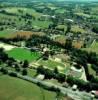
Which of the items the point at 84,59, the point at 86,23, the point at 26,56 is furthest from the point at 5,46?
the point at 86,23

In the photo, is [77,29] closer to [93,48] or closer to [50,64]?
[93,48]

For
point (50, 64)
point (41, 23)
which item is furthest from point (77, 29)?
point (50, 64)

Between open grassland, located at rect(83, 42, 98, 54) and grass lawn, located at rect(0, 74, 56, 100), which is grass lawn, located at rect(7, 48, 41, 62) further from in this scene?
open grassland, located at rect(83, 42, 98, 54)

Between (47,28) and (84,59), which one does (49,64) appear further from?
(47,28)

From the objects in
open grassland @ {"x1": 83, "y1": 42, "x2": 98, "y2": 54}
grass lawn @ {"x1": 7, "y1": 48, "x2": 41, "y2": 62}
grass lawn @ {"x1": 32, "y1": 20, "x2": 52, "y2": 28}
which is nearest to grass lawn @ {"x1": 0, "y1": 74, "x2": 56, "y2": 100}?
grass lawn @ {"x1": 7, "y1": 48, "x2": 41, "y2": 62}

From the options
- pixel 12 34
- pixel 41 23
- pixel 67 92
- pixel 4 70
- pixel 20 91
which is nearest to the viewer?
pixel 20 91

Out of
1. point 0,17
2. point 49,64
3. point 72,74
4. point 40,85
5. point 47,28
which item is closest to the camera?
point 40,85
